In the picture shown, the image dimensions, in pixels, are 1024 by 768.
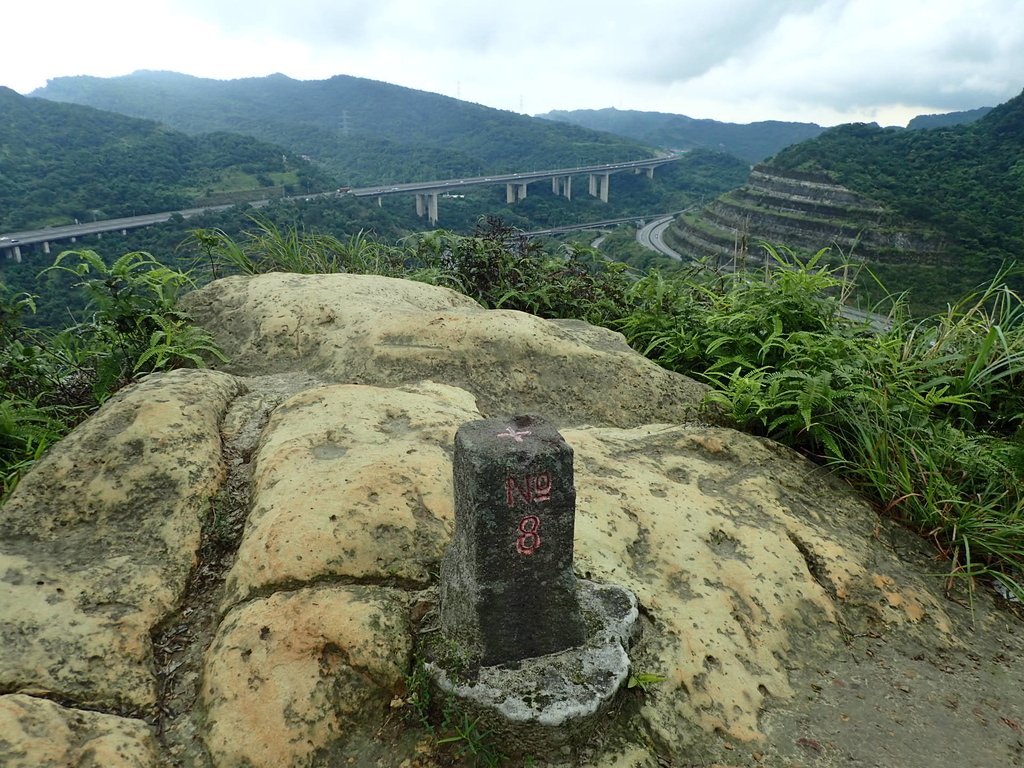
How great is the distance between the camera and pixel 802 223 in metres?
39.0

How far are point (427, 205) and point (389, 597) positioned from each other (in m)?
53.8

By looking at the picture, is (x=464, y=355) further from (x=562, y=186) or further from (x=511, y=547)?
(x=562, y=186)

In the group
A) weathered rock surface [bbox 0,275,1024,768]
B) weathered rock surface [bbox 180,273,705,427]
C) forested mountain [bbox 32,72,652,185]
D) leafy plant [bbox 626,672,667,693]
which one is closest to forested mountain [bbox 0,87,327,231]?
forested mountain [bbox 32,72,652,185]

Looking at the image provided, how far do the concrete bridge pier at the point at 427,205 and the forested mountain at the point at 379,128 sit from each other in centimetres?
2031

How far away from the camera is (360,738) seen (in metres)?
2.44

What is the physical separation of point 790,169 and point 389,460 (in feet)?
163

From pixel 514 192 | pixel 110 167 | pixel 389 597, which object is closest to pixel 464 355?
pixel 389 597

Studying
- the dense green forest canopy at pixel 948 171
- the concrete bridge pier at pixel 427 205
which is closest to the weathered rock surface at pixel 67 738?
the dense green forest canopy at pixel 948 171

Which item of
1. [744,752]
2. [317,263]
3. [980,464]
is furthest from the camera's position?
[317,263]

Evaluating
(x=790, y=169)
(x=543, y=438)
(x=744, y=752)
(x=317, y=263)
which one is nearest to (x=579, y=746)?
(x=744, y=752)

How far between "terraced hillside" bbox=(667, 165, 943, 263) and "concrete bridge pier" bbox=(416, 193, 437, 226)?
62.6 feet

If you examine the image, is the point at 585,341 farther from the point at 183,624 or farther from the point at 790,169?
the point at 790,169

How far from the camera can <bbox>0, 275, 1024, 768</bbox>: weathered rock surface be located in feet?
8.14

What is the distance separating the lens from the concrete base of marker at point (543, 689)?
243 cm
